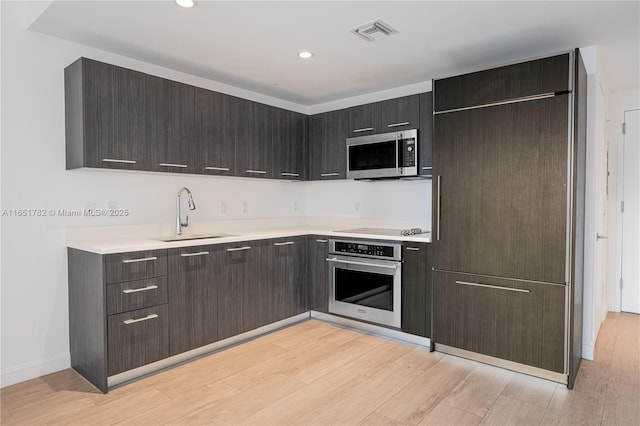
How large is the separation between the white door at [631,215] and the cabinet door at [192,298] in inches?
157

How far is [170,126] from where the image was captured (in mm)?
2973

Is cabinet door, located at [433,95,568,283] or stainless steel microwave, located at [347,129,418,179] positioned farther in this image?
stainless steel microwave, located at [347,129,418,179]

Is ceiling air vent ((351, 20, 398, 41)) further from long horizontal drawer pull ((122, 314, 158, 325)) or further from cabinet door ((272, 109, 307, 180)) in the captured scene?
long horizontal drawer pull ((122, 314, 158, 325))

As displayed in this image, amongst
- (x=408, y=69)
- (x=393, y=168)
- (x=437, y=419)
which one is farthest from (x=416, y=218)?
(x=437, y=419)

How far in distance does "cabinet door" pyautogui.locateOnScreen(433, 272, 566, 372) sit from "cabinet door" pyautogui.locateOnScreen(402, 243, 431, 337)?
0.25 feet

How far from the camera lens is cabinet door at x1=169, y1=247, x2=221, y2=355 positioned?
2.70m

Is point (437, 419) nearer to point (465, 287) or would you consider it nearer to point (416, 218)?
point (465, 287)

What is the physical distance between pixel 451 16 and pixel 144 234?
8.71 ft

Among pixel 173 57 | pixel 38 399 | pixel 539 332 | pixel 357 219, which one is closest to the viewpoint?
pixel 38 399

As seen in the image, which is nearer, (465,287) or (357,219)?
(465,287)

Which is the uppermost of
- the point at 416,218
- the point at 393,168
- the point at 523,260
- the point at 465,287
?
the point at 393,168

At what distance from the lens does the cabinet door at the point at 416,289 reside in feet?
9.95

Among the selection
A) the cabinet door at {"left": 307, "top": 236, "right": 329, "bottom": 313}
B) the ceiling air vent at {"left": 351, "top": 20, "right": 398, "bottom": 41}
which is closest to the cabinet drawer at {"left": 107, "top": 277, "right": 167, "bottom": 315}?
the cabinet door at {"left": 307, "top": 236, "right": 329, "bottom": 313}

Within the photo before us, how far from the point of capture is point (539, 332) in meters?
2.53
